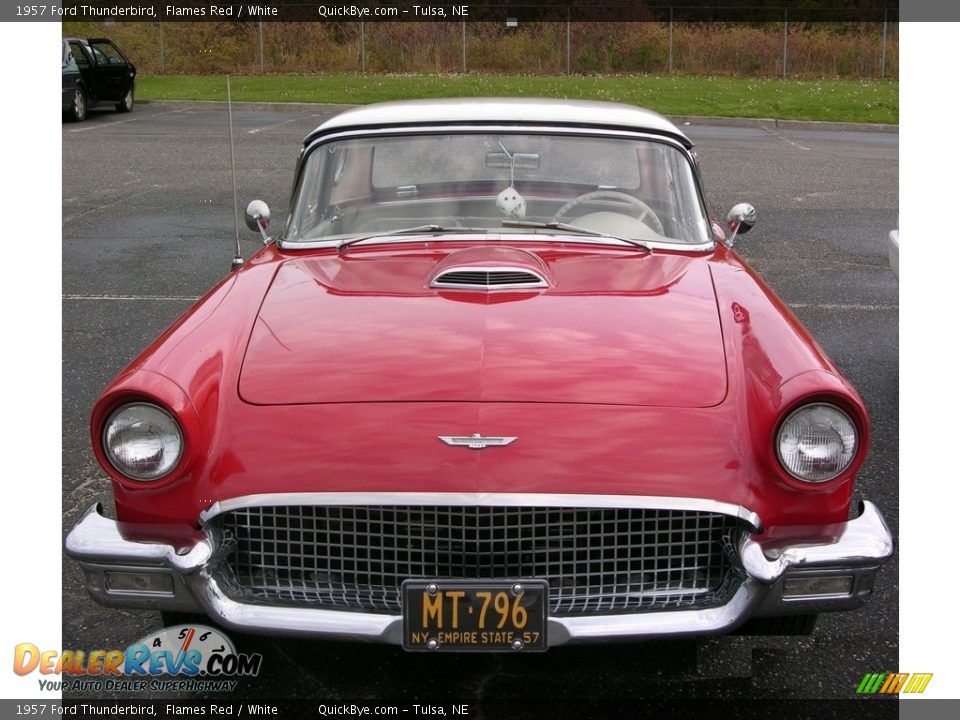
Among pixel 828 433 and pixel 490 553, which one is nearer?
pixel 490 553

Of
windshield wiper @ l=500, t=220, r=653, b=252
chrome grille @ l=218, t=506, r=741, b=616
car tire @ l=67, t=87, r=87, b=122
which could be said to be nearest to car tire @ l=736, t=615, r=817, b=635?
chrome grille @ l=218, t=506, r=741, b=616

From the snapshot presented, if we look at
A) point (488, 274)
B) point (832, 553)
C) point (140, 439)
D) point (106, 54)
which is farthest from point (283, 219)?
point (106, 54)

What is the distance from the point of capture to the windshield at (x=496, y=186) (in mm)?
4082

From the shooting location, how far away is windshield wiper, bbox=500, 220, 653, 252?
393 centimetres

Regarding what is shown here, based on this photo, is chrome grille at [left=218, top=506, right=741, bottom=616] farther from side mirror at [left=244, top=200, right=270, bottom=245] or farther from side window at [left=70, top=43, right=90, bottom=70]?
side window at [left=70, top=43, right=90, bottom=70]

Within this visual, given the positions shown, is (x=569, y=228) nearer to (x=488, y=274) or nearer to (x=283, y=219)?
(x=488, y=274)

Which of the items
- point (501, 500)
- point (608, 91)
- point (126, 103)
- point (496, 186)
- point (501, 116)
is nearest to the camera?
point (501, 500)

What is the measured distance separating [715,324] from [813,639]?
1.01m

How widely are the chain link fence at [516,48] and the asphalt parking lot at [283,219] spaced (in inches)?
348

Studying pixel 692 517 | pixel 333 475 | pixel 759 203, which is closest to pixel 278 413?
pixel 333 475

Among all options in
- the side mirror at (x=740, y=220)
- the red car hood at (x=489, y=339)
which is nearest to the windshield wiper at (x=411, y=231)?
the red car hood at (x=489, y=339)

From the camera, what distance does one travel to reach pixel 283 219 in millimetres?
9609

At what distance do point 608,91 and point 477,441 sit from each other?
19.5 metres

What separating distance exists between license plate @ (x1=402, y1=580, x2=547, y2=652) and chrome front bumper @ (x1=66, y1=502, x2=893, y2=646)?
0.05 m
